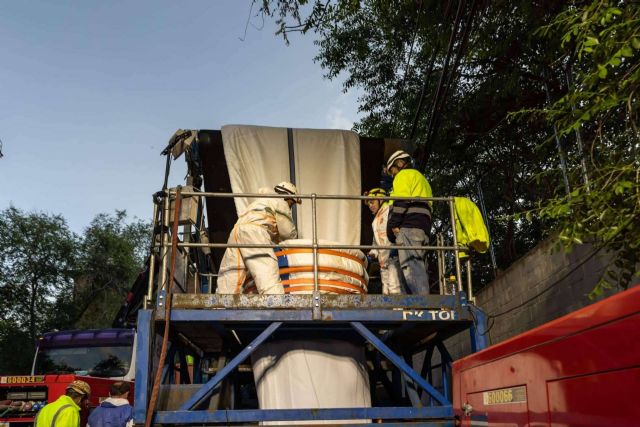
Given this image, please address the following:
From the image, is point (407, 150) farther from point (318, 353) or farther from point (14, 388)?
point (14, 388)

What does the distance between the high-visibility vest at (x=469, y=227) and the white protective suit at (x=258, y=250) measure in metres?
1.62

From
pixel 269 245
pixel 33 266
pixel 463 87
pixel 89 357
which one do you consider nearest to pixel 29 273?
pixel 33 266

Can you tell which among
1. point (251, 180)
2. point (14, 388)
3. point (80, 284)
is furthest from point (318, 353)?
point (80, 284)

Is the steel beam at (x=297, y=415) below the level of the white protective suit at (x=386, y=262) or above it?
below

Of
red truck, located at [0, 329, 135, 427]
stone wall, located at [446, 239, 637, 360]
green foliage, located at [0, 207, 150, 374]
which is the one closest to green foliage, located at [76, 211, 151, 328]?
green foliage, located at [0, 207, 150, 374]

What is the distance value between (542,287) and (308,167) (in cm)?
340

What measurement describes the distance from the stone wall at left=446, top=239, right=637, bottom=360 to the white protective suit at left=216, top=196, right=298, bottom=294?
7.77 feet

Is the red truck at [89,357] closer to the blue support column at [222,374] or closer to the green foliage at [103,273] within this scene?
the blue support column at [222,374]

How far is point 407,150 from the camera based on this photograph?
7430mm

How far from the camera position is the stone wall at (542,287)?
6.48m

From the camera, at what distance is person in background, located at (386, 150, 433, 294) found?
5508 mm

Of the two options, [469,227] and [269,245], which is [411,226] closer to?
[469,227]

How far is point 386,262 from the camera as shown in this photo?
6289mm

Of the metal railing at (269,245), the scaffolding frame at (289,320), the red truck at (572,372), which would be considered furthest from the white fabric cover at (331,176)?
the red truck at (572,372)
